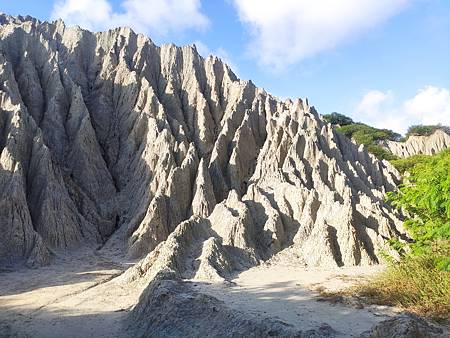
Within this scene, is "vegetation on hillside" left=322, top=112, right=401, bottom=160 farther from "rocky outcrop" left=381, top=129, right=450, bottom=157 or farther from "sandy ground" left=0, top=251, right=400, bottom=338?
"sandy ground" left=0, top=251, right=400, bottom=338

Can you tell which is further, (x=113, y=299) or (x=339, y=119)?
(x=339, y=119)

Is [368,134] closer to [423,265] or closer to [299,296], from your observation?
[299,296]

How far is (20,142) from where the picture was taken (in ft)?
64.7

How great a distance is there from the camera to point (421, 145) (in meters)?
53.3

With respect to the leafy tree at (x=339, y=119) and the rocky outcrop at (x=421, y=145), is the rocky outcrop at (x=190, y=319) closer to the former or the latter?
the rocky outcrop at (x=421, y=145)

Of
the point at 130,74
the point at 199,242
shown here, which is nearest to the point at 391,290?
the point at 199,242

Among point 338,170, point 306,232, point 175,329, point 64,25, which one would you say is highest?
point 64,25

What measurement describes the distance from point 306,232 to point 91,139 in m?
12.7

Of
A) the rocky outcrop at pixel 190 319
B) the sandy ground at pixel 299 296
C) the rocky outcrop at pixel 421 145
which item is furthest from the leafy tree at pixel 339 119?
the rocky outcrop at pixel 190 319

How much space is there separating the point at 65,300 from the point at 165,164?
11.1m

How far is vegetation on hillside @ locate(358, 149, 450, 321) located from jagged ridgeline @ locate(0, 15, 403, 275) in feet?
17.3

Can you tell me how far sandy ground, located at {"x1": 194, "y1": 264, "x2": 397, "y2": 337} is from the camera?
338 inches

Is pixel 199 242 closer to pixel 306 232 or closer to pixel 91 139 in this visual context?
pixel 306 232

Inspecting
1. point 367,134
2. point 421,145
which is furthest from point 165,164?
point 421,145
